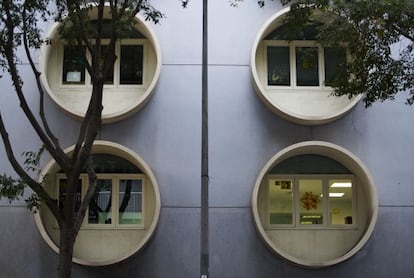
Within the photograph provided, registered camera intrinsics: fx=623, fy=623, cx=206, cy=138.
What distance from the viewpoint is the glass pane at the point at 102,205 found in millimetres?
16125

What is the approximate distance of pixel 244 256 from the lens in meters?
15.4

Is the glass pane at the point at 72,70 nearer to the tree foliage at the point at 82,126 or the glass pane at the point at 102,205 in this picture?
the glass pane at the point at 102,205

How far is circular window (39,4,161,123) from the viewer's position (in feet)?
53.9

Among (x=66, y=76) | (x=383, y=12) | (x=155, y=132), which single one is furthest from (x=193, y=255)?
(x=383, y=12)

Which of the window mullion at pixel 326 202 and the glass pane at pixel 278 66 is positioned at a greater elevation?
the glass pane at pixel 278 66

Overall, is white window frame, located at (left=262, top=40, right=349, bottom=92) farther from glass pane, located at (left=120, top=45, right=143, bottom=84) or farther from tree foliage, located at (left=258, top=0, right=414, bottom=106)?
tree foliage, located at (left=258, top=0, right=414, bottom=106)

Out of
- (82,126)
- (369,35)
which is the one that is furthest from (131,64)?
(369,35)

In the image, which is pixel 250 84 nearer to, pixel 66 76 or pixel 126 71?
pixel 126 71

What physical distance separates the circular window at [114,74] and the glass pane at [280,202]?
4.26 metres

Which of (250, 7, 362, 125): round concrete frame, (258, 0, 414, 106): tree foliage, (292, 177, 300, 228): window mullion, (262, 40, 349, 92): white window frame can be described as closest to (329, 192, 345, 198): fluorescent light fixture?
(292, 177, 300, 228): window mullion

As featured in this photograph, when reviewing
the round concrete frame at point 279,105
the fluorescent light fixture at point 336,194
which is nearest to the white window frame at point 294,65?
the round concrete frame at point 279,105

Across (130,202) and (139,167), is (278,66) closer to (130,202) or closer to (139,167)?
(139,167)

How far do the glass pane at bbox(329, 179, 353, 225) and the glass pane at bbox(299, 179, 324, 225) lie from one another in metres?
0.30

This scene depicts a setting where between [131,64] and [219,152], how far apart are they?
11.3 ft
